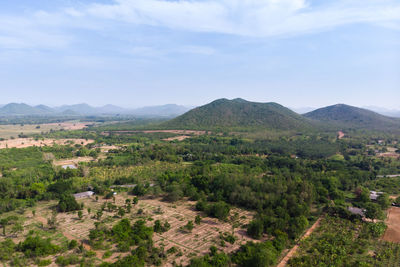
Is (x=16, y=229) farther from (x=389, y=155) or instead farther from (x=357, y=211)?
(x=389, y=155)

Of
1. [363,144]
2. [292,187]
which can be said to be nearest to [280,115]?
[363,144]

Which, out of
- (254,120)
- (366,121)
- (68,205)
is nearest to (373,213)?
(68,205)

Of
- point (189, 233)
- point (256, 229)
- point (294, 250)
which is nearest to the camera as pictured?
point (294, 250)

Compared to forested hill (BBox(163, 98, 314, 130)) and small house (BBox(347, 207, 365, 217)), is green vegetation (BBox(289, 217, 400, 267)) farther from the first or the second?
forested hill (BBox(163, 98, 314, 130))

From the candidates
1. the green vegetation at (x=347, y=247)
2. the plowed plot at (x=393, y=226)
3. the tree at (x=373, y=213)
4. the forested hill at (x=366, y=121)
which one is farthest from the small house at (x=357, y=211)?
the forested hill at (x=366, y=121)

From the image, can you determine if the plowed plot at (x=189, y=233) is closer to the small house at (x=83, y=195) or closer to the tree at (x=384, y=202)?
the small house at (x=83, y=195)

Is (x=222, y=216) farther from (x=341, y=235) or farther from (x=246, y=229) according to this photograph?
(x=341, y=235)
